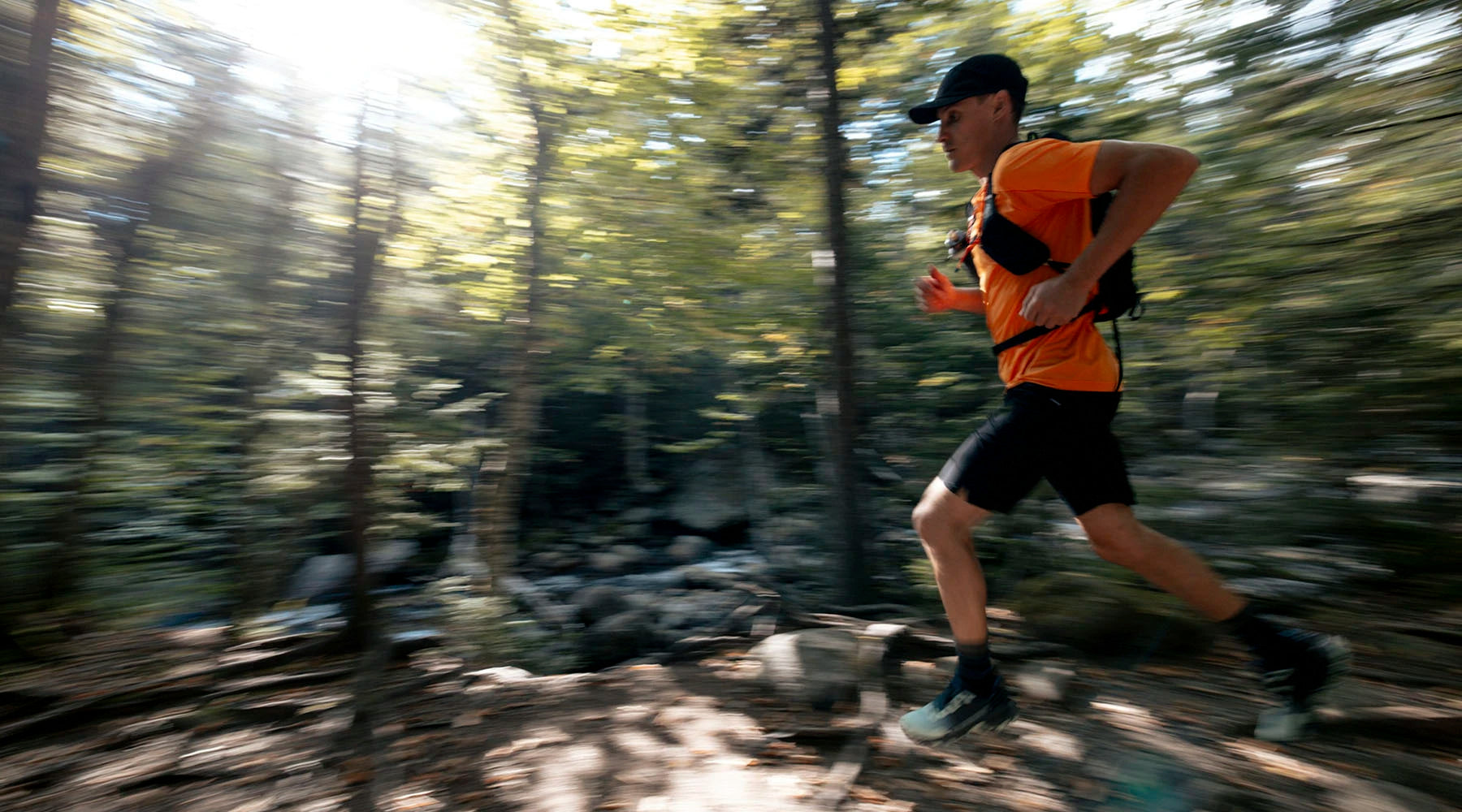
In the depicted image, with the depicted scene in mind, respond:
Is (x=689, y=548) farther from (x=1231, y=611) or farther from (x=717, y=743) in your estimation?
(x=1231, y=611)

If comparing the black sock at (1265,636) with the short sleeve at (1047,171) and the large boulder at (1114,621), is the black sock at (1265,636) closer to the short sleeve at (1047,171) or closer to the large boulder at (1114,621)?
the large boulder at (1114,621)

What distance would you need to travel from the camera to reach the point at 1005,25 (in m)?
4.82

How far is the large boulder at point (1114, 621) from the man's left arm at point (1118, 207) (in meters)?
2.27

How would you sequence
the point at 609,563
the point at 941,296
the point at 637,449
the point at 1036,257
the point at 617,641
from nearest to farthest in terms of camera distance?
the point at 1036,257 < the point at 941,296 < the point at 617,641 < the point at 609,563 < the point at 637,449

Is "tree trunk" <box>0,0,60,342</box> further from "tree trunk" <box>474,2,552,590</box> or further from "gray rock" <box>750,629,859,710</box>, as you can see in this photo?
"gray rock" <box>750,629,859,710</box>

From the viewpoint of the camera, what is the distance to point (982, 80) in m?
2.45

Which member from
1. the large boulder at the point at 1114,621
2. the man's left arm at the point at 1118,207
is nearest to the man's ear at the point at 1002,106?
the man's left arm at the point at 1118,207

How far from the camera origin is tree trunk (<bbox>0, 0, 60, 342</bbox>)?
3535 mm

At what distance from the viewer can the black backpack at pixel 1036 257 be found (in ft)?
7.57

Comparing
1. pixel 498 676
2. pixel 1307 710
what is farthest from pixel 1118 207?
pixel 498 676

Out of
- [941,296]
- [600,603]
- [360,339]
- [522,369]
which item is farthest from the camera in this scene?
[600,603]

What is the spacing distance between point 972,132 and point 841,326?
8.54 ft

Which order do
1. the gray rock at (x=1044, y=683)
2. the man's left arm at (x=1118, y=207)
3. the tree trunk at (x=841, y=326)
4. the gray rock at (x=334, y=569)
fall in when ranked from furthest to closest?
1. the tree trunk at (x=841, y=326)
2. the gray rock at (x=334, y=569)
3. the gray rock at (x=1044, y=683)
4. the man's left arm at (x=1118, y=207)

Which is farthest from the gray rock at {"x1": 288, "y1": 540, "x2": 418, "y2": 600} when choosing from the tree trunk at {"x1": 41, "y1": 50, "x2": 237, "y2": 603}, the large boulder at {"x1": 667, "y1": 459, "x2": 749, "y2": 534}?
the large boulder at {"x1": 667, "y1": 459, "x2": 749, "y2": 534}
